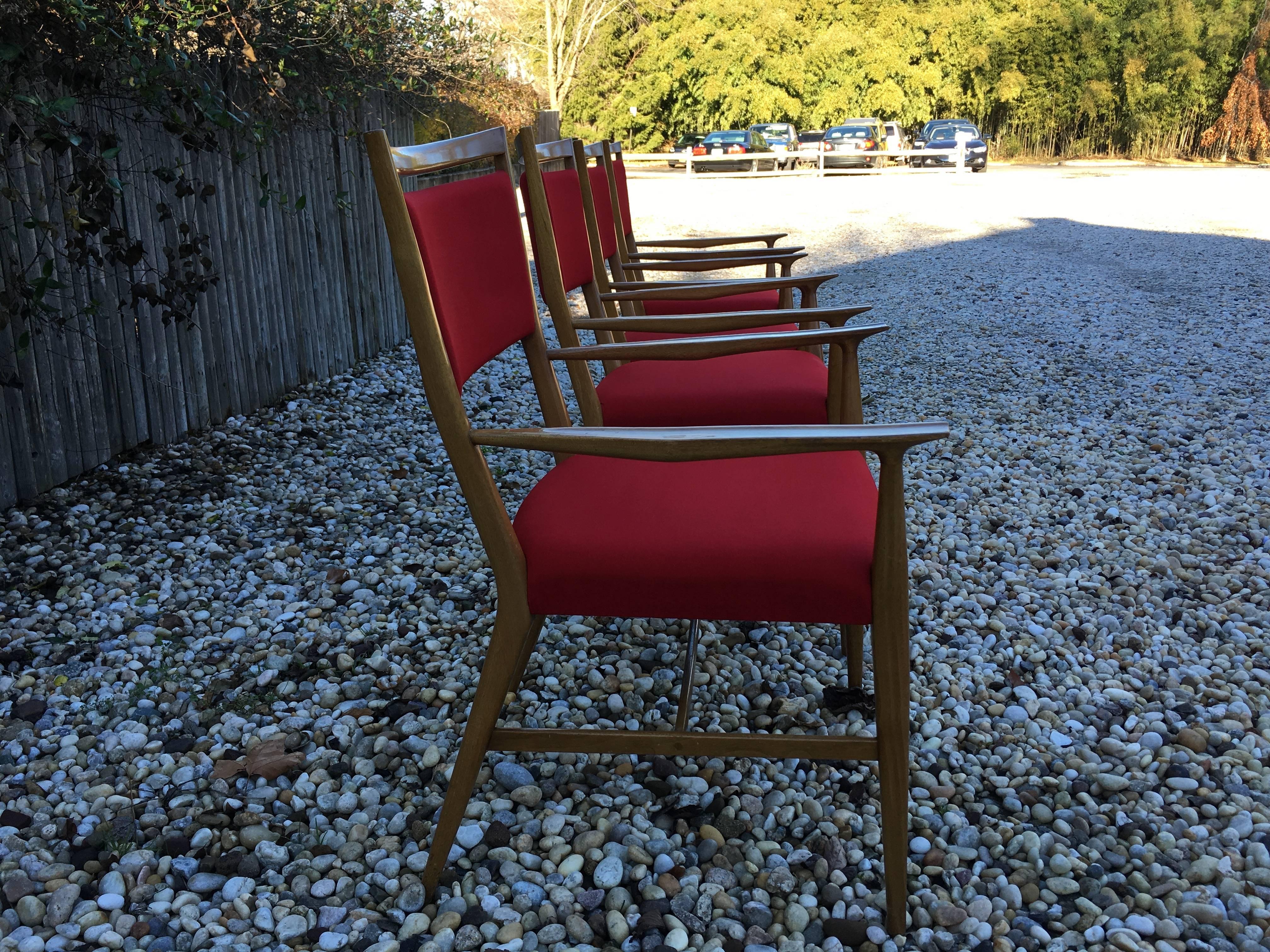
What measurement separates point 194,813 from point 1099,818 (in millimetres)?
1596

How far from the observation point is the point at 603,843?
1661 mm

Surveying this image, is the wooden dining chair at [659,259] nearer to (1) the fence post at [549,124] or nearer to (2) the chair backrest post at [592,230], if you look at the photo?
(2) the chair backrest post at [592,230]

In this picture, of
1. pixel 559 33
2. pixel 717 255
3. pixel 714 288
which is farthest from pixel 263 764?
pixel 559 33

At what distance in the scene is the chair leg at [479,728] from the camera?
4.79ft

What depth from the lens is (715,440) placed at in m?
1.30

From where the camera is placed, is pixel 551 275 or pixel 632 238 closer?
pixel 551 275

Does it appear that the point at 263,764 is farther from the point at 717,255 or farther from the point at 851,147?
the point at 851,147

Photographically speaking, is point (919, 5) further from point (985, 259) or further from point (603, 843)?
point (603, 843)

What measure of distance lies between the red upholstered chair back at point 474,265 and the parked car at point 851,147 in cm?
1842

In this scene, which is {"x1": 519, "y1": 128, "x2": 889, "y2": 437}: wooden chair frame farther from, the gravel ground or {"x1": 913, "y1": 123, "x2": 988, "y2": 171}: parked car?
{"x1": 913, "y1": 123, "x2": 988, "y2": 171}: parked car

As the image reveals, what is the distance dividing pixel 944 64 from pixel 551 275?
99.2 ft

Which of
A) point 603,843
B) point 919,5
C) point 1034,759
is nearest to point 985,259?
point 1034,759

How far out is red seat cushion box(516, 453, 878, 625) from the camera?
4.53 feet

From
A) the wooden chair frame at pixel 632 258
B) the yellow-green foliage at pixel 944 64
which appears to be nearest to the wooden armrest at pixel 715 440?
the wooden chair frame at pixel 632 258
